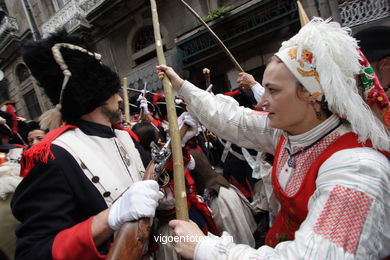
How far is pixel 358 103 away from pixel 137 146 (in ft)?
5.77

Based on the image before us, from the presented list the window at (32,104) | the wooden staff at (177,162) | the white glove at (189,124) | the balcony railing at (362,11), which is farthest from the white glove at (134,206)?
the window at (32,104)

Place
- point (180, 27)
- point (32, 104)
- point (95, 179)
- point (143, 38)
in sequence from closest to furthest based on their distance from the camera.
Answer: point (95, 179), point (180, 27), point (143, 38), point (32, 104)

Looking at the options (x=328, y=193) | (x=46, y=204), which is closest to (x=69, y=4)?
(x=46, y=204)

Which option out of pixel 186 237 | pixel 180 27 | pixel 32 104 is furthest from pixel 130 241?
pixel 32 104

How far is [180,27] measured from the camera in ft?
32.2

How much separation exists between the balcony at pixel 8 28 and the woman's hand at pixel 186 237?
20.3m

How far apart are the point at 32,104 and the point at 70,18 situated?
8.08m

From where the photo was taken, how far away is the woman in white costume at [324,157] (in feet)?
2.82

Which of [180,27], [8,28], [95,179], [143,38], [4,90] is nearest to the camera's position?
[95,179]

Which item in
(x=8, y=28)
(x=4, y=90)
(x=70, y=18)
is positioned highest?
(x=8, y=28)

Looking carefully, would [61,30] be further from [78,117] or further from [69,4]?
[69,4]

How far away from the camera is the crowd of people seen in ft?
2.96

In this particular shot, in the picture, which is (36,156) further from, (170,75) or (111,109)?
(170,75)

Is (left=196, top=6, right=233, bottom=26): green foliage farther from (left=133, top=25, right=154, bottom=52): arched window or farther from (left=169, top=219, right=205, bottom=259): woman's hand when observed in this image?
(left=169, top=219, right=205, bottom=259): woman's hand
